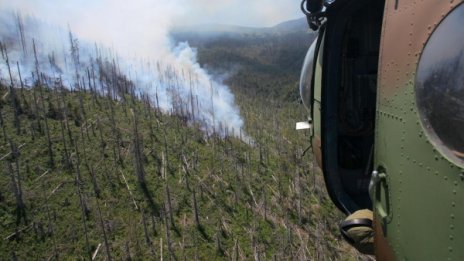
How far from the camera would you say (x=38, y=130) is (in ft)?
266

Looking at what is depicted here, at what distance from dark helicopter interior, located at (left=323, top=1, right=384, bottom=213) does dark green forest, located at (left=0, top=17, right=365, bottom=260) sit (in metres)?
57.3

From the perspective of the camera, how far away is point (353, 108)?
27.4 feet

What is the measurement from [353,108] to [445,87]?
5.06 metres

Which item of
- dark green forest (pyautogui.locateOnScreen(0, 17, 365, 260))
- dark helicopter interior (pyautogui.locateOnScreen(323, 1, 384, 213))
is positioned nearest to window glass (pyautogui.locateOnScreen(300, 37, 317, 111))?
dark helicopter interior (pyautogui.locateOnScreen(323, 1, 384, 213))

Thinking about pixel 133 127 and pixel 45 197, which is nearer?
pixel 45 197

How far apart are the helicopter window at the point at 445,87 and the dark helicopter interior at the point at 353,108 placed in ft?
12.6

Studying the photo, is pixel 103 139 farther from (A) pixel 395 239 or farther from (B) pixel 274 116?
(A) pixel 395 239

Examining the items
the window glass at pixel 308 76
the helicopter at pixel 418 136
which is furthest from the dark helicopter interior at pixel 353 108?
the helicopter at pixel 418 136

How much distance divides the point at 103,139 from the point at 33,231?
26.6m

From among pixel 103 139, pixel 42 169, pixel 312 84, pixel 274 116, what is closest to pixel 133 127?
pixel 103 139

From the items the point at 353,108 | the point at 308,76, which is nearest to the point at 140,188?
the point at 308,76

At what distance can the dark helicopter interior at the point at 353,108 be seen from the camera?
7738 mm

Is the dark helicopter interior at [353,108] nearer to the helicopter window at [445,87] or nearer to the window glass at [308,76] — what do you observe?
the window glass at [308,76]

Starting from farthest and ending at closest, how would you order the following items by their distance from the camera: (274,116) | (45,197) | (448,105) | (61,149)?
(274,116) < (61,149) < (45,197) < (448,105)
